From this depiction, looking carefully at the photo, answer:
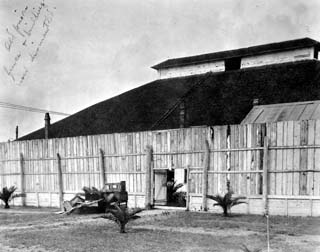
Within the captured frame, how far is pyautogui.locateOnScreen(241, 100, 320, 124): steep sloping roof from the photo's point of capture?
14453 mm

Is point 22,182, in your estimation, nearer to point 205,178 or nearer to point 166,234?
point 205,178

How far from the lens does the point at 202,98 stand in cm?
2138

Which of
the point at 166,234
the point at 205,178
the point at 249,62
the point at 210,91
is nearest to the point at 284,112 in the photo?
the point at 205,178

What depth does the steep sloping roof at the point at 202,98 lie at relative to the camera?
1858cm

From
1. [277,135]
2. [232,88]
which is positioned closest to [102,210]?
[277,135]

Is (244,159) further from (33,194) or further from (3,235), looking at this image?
(33,194)

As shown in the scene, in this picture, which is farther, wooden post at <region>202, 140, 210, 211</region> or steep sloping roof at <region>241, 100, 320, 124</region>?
steep sloping roof at <region>241, 100, 320, 124</region>

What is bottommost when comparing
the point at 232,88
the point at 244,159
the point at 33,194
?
the point at 33,194

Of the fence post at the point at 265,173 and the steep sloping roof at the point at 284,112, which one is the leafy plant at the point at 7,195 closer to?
the steep sloping roof at the point at 284,112

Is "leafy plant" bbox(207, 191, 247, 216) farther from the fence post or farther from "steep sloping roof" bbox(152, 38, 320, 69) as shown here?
"steep sloping roof" bbox(152, 38, 320, 69)

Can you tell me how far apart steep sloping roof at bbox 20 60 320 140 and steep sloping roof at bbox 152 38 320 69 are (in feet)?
3.86

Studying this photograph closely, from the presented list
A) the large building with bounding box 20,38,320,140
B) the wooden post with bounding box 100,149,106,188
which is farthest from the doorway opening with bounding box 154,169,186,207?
the large building with bounding box 20,38,320,140

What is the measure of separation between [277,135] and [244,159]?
1313mm

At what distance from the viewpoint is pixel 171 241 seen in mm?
8227
